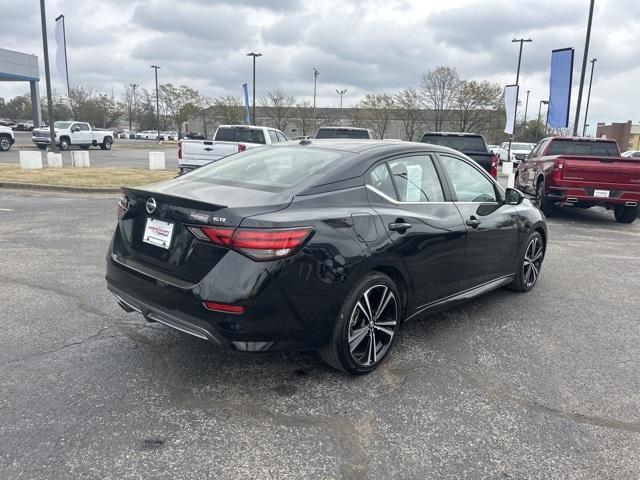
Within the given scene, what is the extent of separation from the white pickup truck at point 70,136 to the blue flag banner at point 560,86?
26559mm

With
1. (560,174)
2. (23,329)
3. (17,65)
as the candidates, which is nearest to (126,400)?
(23,329)

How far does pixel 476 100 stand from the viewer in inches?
1772

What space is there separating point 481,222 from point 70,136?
1251 inches

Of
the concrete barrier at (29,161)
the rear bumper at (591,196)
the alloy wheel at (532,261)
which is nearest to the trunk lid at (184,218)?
the alloy wheel at (532,261)

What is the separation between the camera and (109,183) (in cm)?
1374

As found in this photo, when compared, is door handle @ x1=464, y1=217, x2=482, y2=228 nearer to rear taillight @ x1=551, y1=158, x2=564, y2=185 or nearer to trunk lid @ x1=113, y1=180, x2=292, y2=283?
trunk lid @ x1=113, y1=180, x2=292, y2=283

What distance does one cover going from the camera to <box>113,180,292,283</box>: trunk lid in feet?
9.65

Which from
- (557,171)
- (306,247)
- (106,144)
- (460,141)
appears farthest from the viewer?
(106,144)

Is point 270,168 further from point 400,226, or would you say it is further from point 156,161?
point 156,161

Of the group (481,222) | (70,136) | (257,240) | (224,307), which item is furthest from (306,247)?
(70,136)

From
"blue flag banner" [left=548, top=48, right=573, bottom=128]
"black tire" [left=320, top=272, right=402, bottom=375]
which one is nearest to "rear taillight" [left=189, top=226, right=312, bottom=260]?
"black tire" [left=320, top=272, right=402, bottom=375]

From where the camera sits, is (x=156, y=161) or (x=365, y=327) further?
(x=156, y=161)

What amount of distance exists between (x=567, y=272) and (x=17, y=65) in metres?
43.0

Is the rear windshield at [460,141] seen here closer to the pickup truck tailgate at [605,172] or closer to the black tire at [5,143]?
the pickup truck tailgate at [605,172]
